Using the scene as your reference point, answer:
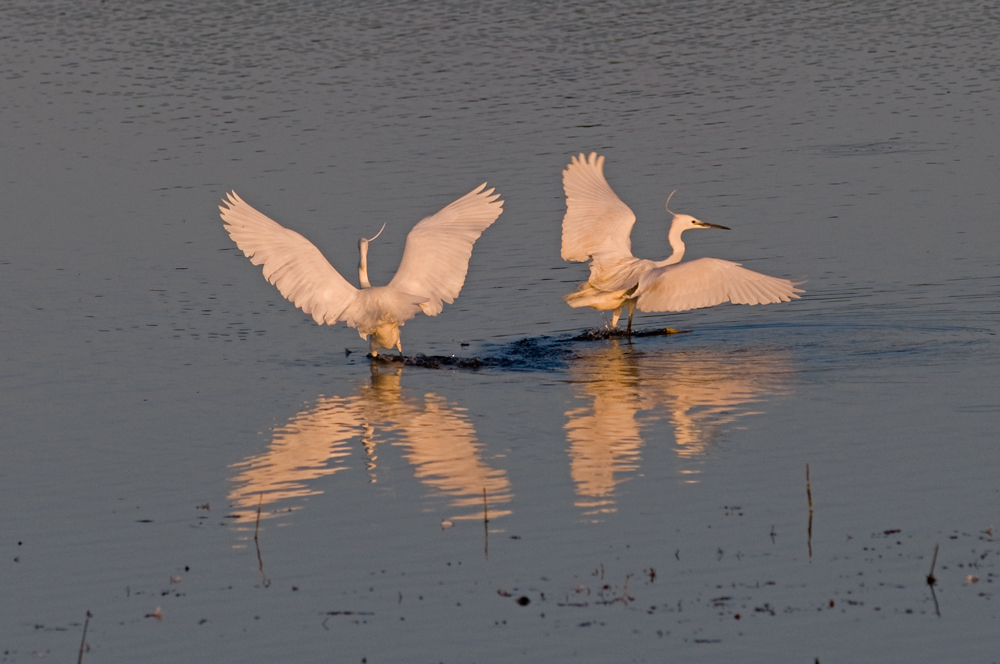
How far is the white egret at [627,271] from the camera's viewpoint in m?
15.1

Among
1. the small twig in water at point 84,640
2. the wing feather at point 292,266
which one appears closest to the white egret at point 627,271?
the wing feather at point 292,266

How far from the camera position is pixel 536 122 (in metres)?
27.5

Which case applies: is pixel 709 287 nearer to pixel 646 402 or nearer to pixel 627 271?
pixel 627 271

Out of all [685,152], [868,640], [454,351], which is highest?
[685,152]

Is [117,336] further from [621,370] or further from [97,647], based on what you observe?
[97,647]

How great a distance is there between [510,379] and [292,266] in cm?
230

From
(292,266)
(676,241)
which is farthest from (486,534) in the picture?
(676,241)

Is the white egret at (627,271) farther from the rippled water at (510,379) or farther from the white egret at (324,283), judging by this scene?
the white egret at (324,283)

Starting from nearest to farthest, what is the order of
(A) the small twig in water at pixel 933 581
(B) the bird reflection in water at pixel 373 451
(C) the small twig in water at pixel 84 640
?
(C) the small twig in water at pixel 84 640
(A) the small twig in water at pixel 933 581
(B) the bird reflection in water at pixel 373 451

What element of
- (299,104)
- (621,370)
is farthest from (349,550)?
(299,104)

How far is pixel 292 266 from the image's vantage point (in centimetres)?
1495

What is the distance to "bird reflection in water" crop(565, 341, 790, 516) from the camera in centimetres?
1095

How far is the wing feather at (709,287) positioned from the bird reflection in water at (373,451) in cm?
277

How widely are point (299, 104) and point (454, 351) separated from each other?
15.3 metres
